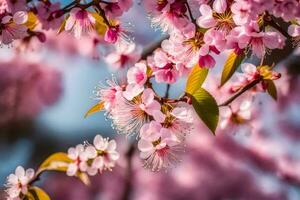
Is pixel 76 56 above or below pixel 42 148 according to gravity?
above

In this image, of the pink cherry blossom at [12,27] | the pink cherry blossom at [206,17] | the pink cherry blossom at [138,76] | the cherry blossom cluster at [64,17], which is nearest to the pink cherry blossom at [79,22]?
the cherry blossom cluster at [64,17]

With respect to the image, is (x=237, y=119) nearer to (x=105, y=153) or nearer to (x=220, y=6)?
(x=105, y=153)

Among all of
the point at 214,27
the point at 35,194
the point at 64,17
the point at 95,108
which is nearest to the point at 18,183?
the point at 35,194

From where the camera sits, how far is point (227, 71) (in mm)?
1284

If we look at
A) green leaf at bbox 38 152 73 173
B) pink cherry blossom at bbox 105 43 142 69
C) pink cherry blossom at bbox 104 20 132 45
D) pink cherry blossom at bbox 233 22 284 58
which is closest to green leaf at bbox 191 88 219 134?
pink cherry blossom at bbox 233 22 284 58

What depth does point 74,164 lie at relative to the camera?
153 cm

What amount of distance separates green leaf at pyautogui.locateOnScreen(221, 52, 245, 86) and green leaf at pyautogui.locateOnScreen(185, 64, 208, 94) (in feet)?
0.26

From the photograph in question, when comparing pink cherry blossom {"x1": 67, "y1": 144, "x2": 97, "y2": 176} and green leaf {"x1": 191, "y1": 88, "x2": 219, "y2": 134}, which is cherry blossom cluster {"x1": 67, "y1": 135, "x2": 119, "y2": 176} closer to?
pink cherry blossom {"x1": 67, "y1": 144, "x2": 97, "y2": 176}

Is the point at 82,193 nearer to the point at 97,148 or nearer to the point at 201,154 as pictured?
the point at 201,154

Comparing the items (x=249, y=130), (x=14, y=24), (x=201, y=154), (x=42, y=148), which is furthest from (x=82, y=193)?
(x=14, y=24)

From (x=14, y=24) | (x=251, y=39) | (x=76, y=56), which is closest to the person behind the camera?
(x=251, y=39)

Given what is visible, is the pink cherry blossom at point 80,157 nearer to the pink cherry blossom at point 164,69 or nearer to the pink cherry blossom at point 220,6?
the pink cherry blossom at point 164,69

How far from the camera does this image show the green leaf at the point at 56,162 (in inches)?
58.5

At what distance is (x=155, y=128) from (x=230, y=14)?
300mm
